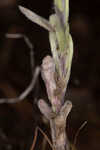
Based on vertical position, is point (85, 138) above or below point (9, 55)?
below

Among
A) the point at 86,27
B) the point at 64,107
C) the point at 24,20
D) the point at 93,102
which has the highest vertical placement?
the point at 64,107

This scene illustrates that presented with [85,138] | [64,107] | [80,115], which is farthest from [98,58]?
[64,107]

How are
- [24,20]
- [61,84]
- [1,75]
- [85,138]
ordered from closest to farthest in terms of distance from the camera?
[61,84] < [85,138] < [1,75] < [24,20]

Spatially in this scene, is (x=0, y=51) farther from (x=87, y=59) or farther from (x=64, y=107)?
(x=64, y=107)

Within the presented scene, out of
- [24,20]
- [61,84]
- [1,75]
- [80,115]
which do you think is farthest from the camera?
[24,20]

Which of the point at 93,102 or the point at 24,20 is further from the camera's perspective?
the point at 24,20

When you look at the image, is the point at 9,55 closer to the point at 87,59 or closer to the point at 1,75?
the point at 1,75
